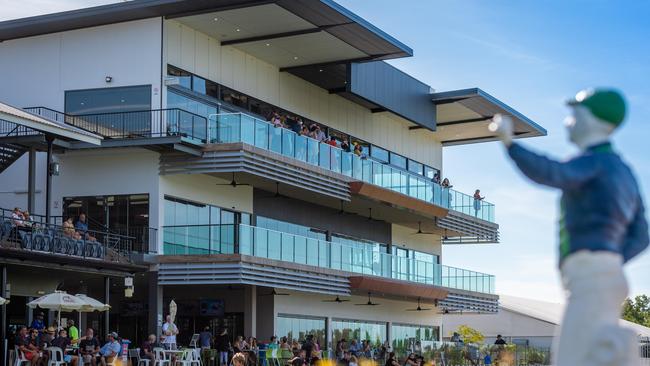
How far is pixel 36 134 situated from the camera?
39000 millimetres

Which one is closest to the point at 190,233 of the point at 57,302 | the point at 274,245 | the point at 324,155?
the point at 274,245

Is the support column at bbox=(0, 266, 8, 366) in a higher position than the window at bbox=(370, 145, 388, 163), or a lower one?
lower

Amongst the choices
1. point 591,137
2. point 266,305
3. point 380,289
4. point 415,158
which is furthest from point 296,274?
point 591,137

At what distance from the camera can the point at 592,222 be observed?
8258mm

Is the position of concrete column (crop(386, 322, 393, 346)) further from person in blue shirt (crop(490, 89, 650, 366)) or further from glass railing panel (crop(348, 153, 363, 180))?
person in blue shirt (crop(490, 89, 650, 366))

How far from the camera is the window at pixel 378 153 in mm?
56656

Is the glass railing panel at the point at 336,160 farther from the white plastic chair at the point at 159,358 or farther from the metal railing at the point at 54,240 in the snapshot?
the white plastic chair at the point at 159,358

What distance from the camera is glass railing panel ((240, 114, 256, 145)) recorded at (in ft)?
134

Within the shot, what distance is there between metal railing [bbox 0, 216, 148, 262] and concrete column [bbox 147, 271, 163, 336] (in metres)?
1.46

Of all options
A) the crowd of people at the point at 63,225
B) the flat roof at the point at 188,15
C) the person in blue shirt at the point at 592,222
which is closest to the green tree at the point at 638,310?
the flat roof at the point at 188,15

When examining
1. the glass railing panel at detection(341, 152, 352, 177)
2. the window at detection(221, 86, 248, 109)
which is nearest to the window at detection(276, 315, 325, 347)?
the glass railing panel at detection(341, 152, 352, 177)

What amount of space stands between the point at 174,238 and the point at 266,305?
22.4 feet

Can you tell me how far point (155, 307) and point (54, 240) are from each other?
21.4ft

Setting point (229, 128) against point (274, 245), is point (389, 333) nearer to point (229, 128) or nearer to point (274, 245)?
point (274, 245)
